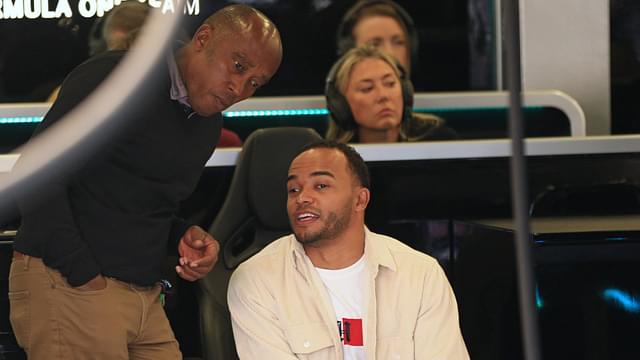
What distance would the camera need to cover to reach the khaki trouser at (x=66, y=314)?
2.36m

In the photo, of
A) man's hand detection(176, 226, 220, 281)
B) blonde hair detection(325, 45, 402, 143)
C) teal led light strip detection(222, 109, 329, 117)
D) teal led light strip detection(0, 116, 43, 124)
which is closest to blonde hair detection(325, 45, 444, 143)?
blonde hair detection(325, 45, 402, 143)

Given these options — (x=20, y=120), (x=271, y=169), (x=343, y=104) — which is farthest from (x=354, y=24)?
(x=271, y=169)

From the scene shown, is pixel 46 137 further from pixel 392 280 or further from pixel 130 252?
pixel 392 280

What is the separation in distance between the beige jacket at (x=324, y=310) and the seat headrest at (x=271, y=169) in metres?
0.10

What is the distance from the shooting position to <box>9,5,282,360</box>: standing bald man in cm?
228

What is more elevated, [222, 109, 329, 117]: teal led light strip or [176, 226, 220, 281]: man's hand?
[222, 109, 329, 117]: teal led light strip

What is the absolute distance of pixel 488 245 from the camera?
315 centimetres

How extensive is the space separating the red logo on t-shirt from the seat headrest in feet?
1.16

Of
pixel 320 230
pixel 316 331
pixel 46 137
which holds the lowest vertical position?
pixel 316 331

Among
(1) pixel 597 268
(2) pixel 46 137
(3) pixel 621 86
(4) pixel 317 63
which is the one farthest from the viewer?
(4) pixel 317 63

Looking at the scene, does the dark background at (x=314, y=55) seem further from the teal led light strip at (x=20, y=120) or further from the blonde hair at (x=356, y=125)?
the blonde hair at (x=356, y=125)

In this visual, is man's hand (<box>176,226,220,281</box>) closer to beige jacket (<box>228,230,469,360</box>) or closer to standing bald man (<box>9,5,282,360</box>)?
standing bald man (<box>9,5,282,360</box>)

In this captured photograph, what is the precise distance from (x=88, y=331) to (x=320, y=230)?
69 cm

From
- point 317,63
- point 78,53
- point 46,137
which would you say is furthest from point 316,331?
point 317,63
